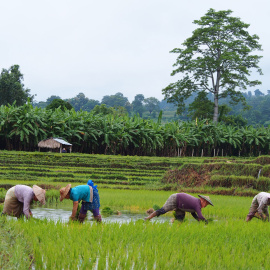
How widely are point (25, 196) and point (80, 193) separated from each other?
831 mm

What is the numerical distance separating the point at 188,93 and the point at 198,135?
232 inches

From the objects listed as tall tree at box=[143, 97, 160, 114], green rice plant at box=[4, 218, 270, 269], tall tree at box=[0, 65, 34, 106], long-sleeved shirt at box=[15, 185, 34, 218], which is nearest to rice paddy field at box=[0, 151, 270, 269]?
green rice plant at box=[4, 218, 270, 269]

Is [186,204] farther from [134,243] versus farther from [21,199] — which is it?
[21,199]

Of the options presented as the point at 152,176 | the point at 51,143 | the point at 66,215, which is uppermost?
the point at 51,143

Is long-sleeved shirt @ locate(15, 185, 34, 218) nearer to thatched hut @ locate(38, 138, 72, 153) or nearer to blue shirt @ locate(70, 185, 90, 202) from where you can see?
blue shirt @ locate(70, 185, 90, 202)

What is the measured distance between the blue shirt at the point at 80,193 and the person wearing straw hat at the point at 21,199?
48 centimetres

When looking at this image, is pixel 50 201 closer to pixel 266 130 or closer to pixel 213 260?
pixel 213 260

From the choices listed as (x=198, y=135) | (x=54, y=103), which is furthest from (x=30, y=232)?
(x=54, y=103)

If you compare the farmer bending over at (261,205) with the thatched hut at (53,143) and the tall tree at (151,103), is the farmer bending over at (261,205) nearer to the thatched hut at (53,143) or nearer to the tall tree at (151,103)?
the thatched hut at (53,143)

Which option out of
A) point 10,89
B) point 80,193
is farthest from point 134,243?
point 10,89

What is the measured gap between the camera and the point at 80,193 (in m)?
7.11

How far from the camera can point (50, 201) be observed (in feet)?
37.6

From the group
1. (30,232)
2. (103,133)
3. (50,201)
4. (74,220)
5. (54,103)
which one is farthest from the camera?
(54,103)

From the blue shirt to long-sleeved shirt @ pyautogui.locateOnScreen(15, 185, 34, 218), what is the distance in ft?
1.99
